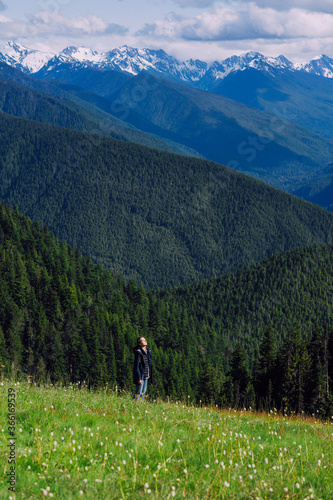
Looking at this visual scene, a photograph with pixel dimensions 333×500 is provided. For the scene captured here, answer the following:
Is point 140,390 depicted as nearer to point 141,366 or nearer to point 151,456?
point 141,366

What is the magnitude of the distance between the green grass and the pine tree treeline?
126 feet

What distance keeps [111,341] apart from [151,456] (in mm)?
113717

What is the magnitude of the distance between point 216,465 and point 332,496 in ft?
8.03

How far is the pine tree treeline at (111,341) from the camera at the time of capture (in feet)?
222

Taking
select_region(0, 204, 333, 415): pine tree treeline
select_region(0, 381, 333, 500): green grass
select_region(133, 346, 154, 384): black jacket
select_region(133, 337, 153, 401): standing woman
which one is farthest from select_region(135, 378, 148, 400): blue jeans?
select_region(0, 204, 333, 415): pine tree treeline

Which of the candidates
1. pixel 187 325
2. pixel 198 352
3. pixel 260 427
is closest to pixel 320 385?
pixel 260 427

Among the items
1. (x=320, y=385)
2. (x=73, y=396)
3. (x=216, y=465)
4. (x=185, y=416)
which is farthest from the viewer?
(x=320, y=385)

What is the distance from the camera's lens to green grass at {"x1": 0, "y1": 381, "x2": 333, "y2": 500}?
9055mm

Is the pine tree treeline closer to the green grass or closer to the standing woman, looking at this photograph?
the standing woman

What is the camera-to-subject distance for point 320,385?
65312 millimetres

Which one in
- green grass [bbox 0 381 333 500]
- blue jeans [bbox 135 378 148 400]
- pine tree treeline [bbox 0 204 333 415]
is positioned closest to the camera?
green grass [bbox 0 381 333 500]

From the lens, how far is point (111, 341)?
12200 cm

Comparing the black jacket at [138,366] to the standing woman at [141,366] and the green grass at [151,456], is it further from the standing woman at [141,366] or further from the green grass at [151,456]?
the green grass at [151,456]

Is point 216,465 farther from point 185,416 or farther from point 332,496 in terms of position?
point 185,416
